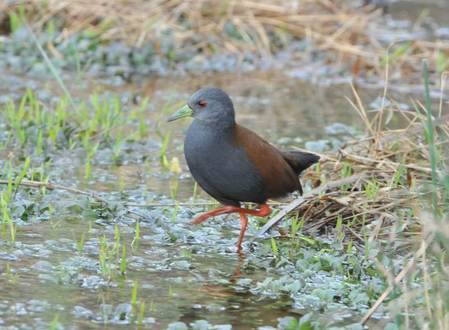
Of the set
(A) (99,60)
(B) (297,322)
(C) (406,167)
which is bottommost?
(B) (297,322)

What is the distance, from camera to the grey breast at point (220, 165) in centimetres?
524

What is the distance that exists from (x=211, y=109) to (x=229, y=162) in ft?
1.12

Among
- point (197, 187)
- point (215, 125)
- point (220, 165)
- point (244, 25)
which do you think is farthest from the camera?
point (244, 25)

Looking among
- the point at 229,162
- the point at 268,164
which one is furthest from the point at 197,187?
the point at 229,162

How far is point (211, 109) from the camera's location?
5477 millimetres

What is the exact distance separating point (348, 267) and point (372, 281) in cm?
31

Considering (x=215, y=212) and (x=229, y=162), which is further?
(x=215, y=212)

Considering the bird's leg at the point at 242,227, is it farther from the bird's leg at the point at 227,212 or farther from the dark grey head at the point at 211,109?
the dark grey head at the point at 211,109

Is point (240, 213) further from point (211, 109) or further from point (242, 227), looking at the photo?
point (211, 109)

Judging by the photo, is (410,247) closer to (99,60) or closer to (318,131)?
(318,131)

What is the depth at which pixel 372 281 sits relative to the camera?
474cm

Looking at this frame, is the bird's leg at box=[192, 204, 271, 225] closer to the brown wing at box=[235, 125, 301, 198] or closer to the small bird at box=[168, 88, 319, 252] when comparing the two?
the small bird at box=[168, 88, 319, 252]

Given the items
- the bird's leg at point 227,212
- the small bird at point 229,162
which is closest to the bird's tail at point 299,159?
the small bird at point 229,162

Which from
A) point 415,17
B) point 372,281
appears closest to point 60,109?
point 372,281
